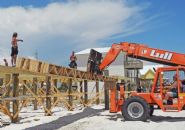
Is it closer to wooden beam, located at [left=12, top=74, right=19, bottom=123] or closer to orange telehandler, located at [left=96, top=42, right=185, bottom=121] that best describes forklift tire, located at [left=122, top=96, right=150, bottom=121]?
orange telehandler, located at [left=96, top=42, right=185, bottom=121]

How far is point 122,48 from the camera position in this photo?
1928cm

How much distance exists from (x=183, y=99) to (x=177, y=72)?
1.21m

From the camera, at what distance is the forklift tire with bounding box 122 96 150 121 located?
1730 centimetres

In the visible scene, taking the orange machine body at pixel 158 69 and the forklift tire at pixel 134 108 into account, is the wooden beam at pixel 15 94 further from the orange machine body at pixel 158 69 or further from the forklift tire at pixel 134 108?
the forklift tire at pixel 134 108

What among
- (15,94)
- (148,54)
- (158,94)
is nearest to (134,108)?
(158,94)

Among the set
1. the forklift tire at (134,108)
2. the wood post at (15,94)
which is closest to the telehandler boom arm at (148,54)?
the forklift tire at (134,108)

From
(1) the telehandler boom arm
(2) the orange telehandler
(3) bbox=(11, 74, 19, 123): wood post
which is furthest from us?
(3) bbox=(11, 74, 19, 123): wood post

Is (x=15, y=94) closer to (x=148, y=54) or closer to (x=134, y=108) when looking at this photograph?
(x=134, y=108)

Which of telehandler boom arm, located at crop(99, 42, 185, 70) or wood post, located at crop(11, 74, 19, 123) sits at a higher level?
telehandler boom arm, located at crop(99, 42, 185, 70)

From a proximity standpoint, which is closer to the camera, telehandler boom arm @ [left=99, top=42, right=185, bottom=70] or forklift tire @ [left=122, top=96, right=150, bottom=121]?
forklift tire @ [left=122, top=96, right=150, bottom=121]

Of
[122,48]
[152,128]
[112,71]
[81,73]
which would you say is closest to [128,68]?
[112,71]

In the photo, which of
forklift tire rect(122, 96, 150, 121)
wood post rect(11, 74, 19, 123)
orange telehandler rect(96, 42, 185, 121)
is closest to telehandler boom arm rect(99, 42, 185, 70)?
orange telehandler rect(96, 42, 185, 121)

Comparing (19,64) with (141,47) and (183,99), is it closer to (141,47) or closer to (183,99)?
(141,47)

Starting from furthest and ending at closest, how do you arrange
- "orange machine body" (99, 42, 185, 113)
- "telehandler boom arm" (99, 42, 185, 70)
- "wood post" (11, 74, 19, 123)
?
"wood post" (11, 74, 19, 123) → "telehandler boom arm" (99, 42, 185, 70) → "orange machine body" (99, 42, 185, 113)
